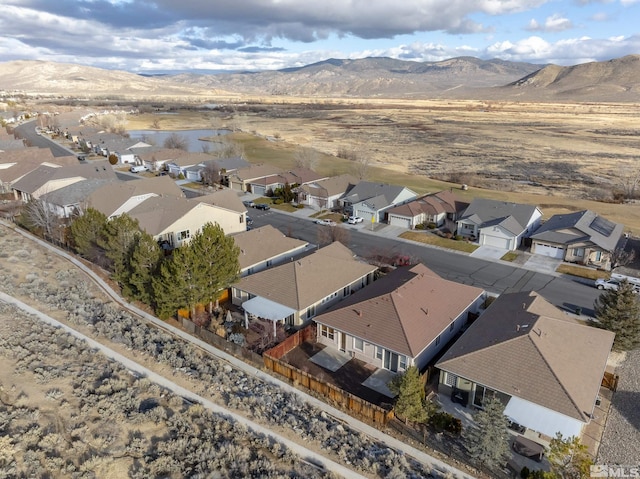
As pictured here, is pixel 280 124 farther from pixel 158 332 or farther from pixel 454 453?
pixel 454 453

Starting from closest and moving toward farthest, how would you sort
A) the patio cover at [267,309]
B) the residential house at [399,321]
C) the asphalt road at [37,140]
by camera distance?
1. the residential house at [399,321]
2. the patio cover at [267,309]
3. the asphalt road at [37,140]

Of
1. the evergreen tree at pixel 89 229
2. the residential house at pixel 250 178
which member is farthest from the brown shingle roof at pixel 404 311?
the residential house at pixel 250 178

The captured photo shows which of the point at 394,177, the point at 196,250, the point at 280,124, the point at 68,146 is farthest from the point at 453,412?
the point at 280,124

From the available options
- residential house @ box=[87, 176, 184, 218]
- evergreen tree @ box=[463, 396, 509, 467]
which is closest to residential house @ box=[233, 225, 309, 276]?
residential house @ box=[87, 176, 184, 218]

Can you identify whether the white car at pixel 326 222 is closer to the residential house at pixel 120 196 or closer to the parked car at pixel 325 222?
the parked car at pixel 325 222

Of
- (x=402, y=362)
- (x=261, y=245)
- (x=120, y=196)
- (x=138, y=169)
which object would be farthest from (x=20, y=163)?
(x=402, y=362)

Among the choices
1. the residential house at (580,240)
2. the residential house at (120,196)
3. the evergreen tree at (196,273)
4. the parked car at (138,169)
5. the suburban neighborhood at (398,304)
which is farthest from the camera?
the parked car at (138,169)
